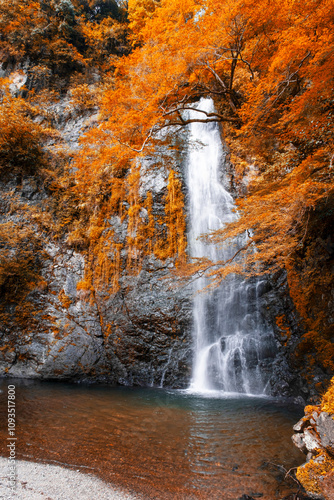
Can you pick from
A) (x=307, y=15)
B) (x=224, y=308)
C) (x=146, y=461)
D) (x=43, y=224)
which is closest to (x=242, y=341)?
(x=224, y=308)

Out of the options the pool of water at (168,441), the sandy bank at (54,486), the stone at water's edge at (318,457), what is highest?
the stone at water's edge at (318,457)

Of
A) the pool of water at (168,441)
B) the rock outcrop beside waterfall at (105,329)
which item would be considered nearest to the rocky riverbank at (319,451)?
the pool of water at (168,441)

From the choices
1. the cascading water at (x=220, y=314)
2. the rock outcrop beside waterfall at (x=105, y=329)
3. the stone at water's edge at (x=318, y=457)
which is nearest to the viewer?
the stone at water's edge at (x=318, y=457)

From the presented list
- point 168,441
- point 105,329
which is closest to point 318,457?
point 168,441

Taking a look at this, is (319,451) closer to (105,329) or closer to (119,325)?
(119,325)

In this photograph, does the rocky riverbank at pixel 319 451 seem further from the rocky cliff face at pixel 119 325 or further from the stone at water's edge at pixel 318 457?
the rocky cliff face at pixel 119 325

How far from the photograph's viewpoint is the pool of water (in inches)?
115

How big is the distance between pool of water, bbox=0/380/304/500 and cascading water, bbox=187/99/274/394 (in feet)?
3.62

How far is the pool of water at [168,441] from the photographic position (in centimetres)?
293

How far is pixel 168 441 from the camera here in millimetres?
4000

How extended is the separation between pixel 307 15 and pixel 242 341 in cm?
804

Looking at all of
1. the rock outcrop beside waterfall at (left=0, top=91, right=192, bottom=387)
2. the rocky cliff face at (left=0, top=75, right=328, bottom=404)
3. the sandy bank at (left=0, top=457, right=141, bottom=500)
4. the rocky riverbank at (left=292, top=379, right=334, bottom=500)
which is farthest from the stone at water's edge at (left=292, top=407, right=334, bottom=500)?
the rock outcrop beside waterfall at (left=0, top=91, right=192, bottom=387)

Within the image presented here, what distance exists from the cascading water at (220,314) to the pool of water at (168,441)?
110 cm

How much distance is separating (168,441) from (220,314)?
202 inches
